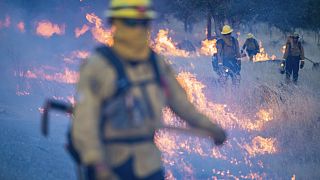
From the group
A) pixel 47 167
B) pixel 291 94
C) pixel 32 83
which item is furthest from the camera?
pixel 32 83

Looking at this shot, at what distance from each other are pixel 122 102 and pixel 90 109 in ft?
0.66

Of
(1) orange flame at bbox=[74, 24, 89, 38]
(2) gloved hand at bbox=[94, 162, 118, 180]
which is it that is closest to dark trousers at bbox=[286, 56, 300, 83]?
(1) orange flame at bbox=[74, 24, 89, 38]

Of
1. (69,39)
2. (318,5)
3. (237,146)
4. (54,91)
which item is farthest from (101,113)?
(318,5)

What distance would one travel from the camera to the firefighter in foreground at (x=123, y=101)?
3.14m

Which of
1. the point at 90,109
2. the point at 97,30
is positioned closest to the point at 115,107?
the point at 90,109

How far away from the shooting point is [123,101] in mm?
3232

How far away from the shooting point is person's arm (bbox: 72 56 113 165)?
3055mm

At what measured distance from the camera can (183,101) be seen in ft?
12.1

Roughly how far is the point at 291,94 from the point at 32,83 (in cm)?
612

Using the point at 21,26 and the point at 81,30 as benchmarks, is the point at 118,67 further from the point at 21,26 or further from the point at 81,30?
the point at 21,26

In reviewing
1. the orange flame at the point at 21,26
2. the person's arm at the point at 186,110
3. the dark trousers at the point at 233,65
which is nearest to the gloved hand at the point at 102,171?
the person's arm at the point at 186,110

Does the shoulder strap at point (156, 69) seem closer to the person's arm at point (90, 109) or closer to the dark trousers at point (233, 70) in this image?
the person's arm at point (90, 109)

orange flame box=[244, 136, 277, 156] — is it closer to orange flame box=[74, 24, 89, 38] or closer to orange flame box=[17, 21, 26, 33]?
orange flame box=[74, 24, 89, 38]

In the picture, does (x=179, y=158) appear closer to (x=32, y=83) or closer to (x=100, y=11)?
(x=32, y=83)
